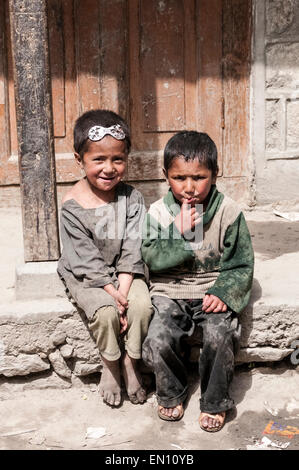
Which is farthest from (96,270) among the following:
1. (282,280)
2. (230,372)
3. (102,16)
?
(102,16)

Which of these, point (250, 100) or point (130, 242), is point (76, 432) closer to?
point (130, 242)

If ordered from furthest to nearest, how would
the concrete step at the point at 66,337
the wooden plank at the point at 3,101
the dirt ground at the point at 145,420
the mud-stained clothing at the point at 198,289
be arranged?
the wooden plank at the point at 3,101
the concrete step at the point at 66,337
the mud-stained clothing at the point at 198,289
the dirt ground at the point at 145,420

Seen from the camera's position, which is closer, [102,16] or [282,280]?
[282,280]

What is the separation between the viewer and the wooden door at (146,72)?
4.99 metres

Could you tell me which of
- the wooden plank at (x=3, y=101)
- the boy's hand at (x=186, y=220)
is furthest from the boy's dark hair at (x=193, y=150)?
the wooden plank at (x=3, y=101)

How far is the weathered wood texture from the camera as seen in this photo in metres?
3.09

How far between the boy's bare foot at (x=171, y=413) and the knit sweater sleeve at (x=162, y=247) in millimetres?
655

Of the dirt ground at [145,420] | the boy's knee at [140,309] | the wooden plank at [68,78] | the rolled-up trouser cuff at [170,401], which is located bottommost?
the dirt ground at [145,420]

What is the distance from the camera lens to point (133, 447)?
2883mm

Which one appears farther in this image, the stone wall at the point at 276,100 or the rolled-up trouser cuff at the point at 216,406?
the stone wall at the point at 276,100

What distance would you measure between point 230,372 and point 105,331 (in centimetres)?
61

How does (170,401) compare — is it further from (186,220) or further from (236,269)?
(186,220)

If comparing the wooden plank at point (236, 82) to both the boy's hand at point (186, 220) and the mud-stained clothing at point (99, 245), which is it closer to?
the mud-stained clothing at point (99, 245)

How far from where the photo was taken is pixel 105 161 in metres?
3.17
